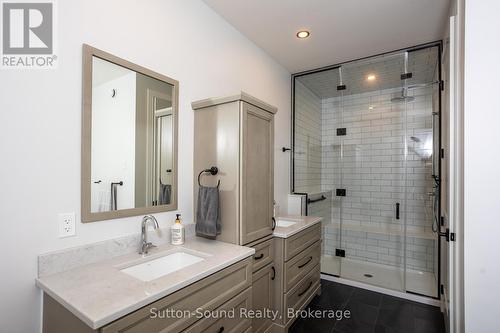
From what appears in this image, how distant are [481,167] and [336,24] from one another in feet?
5.77

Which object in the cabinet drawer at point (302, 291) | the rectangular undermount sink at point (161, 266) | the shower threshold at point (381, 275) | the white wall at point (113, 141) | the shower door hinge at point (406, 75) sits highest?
the shower door hinge at point (406, 75)

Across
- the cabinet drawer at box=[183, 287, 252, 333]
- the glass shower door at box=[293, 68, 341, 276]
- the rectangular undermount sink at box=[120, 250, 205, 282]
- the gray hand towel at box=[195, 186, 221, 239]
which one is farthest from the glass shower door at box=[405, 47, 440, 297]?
the rectangular undermount sink at box=[120, 250, 205, 282]

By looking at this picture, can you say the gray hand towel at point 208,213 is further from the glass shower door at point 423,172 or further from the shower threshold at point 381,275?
the glass shower door at point 423,172

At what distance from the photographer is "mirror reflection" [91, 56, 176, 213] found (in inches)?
56.1

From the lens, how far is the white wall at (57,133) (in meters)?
1.12

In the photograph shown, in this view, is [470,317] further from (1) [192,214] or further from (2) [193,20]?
(2) [193,20]

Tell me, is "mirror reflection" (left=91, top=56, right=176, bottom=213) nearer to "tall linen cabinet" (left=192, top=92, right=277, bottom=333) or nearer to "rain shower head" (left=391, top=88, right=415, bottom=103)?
"tall linen cabinet" (left=192, top=92, right=277, bottom=333)

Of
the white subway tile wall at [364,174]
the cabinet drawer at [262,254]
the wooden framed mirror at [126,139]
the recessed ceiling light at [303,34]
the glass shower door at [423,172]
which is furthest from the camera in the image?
the white subway tile wall at [364,174]

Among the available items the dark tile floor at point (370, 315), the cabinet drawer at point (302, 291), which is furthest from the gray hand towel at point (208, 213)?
the dark tile floor at point (370, 315)

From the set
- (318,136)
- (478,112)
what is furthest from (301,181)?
(478,112)

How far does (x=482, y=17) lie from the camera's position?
1.34 m

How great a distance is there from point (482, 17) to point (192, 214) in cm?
215

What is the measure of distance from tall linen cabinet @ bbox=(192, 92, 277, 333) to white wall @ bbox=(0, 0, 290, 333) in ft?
0.58

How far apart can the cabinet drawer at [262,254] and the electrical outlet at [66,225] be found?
1112mm
